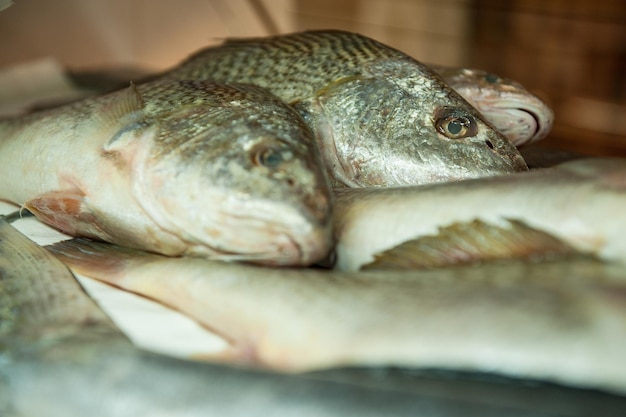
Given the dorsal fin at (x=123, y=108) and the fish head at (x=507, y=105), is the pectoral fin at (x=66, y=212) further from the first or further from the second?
the fish head at (x=507, y=105)

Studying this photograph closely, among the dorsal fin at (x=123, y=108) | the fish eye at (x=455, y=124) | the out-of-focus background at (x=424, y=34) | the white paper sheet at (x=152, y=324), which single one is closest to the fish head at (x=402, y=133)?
the fish eye at (x=455, y=124)

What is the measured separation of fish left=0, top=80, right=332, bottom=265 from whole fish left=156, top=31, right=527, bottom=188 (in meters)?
0.12

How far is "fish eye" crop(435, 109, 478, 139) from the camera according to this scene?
981 mm

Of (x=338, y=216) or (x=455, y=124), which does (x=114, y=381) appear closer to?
(x=338, y=216)

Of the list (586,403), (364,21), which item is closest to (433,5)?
(364,21)

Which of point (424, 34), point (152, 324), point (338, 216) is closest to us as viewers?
point (152, 324)

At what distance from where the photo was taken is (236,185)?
74 cm

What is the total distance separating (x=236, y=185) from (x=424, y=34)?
2708mm

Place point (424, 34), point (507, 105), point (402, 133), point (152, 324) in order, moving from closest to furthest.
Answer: point (152, 324) → point (402, 133) → point (507, 105) → point (424, 34)

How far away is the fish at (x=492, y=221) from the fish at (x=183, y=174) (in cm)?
6

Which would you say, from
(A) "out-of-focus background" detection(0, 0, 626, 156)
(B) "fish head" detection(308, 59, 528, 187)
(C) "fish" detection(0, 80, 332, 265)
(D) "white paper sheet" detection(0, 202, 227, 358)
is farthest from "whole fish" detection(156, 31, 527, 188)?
(A) "out-of-focus background" detection(0, 0, 626, 156)

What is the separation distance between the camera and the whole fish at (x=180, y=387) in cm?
54

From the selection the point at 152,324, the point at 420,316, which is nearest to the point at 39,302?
the point at 152,324

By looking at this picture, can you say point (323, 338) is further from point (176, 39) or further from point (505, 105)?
point (176, 39)
